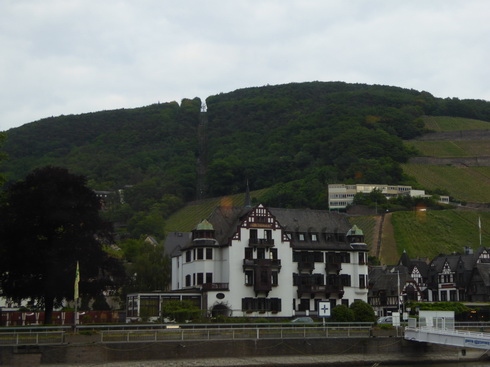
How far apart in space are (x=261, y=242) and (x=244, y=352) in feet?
105

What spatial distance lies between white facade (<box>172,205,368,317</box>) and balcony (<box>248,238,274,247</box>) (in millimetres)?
36

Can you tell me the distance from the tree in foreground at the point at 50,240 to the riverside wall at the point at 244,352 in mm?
14828

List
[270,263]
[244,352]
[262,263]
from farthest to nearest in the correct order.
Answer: [270,263] → [262,263] → [244,352]

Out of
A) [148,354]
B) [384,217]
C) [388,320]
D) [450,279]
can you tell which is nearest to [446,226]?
[384,217]

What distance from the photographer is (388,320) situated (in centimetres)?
8794

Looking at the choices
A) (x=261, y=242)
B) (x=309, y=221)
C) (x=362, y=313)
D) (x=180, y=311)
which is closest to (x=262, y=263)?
(x=261, y=242)

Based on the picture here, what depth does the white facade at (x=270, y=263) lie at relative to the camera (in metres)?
93.1

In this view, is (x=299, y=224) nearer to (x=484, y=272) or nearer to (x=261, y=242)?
(x=261, y=242)

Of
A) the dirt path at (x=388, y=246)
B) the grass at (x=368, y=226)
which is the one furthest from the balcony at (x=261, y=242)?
the grass at (x=368, y=226)

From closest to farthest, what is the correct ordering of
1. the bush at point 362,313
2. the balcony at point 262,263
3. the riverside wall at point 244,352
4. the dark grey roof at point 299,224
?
1. the riverside wall at point 244,352
2. the bush at point 362,313
3. the balcony at point 262,263
4. the dark grey roof at point 299,224

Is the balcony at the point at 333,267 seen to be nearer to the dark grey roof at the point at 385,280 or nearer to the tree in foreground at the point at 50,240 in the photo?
the dark grey roof at the point at 385,280

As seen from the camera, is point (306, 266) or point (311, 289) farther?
point (306, 266)

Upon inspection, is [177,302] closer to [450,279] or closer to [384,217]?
[450,279]

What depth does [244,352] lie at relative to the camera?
63656 millimetres
